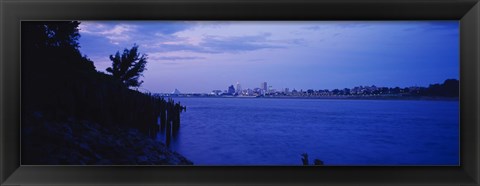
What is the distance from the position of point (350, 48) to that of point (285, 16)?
0.38 meters

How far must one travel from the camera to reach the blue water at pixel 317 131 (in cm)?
160

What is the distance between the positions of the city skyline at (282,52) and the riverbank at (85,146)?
247 millimetres

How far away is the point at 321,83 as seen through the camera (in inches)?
65.7

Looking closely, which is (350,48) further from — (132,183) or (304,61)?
(132,183)

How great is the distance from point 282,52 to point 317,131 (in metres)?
0.37

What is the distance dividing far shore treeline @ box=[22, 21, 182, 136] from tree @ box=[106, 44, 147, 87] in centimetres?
1

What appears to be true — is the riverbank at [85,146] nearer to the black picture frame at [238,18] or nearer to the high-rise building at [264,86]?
the black picture frame at [238,18]

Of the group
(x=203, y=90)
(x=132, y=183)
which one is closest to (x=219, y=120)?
(x=203, y=90)

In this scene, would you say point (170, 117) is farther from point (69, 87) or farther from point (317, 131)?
point (317, 131)

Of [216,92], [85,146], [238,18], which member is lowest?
[85,146]

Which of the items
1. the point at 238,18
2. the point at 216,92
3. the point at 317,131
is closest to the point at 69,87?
the point at 216,92

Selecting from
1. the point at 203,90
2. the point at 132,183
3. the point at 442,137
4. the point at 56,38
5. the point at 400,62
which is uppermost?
the point at 56,38

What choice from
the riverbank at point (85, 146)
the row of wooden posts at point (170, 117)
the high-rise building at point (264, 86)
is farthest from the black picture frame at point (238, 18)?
A: the high-rise building at point (264, 86)

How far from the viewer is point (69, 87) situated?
1594 mm
